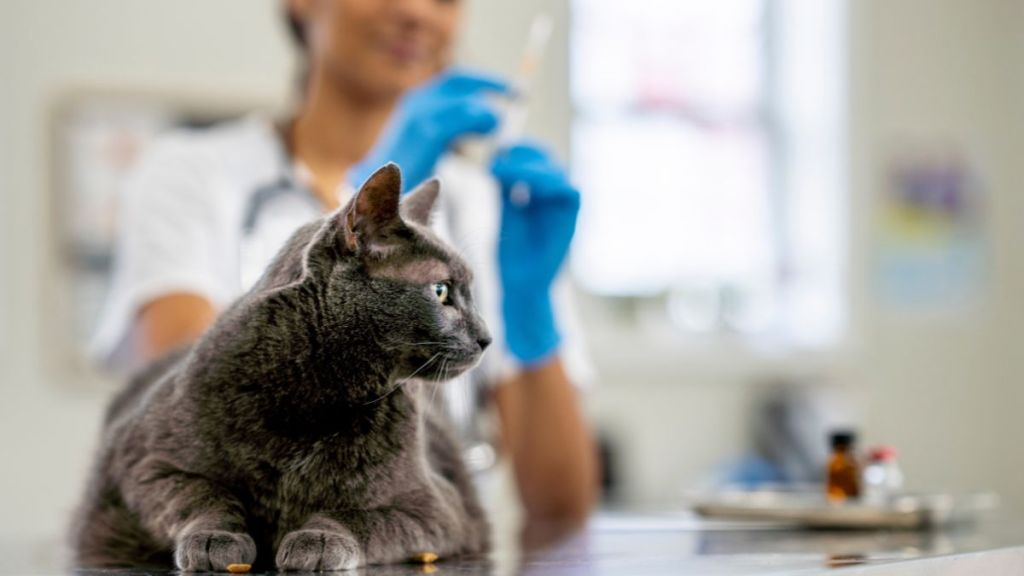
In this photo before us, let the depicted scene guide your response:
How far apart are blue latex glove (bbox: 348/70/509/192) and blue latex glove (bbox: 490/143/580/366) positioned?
2.4 inches

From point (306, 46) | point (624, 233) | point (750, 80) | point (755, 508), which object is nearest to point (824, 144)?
point (750, 80)

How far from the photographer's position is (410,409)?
70cm

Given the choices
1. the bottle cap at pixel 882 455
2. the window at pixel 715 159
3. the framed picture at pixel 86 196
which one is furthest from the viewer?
the window at pixel 715 159

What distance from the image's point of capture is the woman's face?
5.06 ft

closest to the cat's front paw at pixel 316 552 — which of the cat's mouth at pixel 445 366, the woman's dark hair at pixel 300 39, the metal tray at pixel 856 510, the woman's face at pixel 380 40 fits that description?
the cat's mouth at pixel 445 366

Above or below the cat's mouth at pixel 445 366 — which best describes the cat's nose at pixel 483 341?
above

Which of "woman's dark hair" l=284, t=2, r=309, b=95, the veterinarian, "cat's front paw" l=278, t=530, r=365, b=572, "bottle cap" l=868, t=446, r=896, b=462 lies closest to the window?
"woman's dark hair" l=284, t=2, r=309, b=95

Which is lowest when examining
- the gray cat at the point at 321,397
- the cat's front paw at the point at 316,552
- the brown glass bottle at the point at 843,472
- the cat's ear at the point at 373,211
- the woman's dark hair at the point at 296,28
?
the brown glass bottle at the point at 843,472

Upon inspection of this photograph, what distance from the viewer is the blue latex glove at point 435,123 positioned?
128 cm

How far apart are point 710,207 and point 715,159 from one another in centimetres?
16

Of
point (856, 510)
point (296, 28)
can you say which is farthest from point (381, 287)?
point (296, 28)

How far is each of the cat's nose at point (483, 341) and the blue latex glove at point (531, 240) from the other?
493 mm

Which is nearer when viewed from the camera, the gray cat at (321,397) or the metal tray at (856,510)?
A: the gray cat at (321,397)

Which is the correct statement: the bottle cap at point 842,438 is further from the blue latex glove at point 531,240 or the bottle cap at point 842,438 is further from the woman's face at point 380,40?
the woman's face at point 380,40
